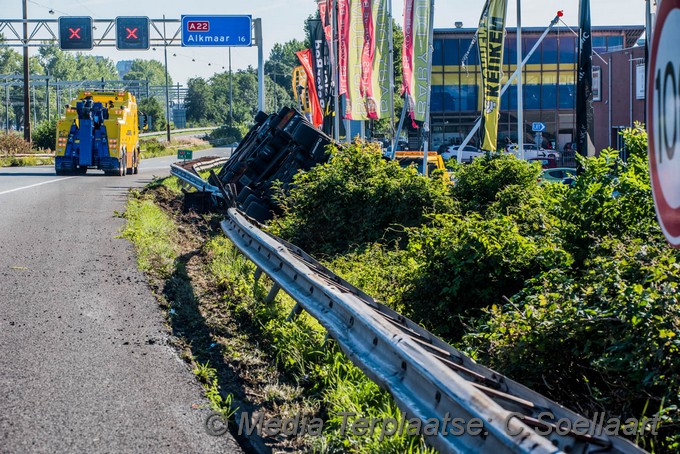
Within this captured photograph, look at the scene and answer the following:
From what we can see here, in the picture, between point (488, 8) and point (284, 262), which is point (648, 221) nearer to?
point (284, 262)

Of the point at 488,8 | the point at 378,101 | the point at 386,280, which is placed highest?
the point at 488,8

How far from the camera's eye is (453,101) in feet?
220

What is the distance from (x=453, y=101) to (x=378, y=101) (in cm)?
4410

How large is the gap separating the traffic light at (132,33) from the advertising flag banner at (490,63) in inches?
883

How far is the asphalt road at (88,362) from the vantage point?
4.84m

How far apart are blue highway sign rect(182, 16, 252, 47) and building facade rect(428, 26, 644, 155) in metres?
30.9

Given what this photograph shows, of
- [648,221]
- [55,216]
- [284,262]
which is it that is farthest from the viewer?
[55,216]

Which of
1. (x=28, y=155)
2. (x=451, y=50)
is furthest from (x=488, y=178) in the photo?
(x=451, y=50)

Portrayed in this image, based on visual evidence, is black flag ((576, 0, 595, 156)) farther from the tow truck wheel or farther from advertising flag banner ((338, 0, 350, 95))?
the tow truck wheel

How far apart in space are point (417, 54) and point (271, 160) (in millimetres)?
5821

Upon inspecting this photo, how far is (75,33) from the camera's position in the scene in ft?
129

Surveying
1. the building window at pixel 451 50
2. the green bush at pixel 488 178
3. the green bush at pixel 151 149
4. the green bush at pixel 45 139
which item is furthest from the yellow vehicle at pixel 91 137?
the building window at pixel 451 50

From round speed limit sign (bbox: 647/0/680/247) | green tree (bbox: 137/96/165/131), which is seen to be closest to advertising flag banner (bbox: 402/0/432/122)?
round speed limit sign (bbox: 647/0/680/247)

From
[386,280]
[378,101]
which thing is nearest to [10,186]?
[378,101]
